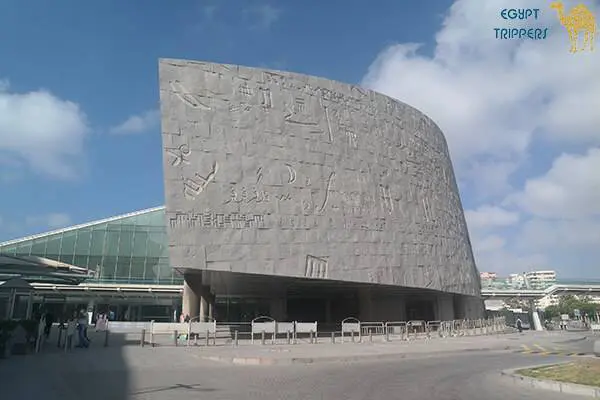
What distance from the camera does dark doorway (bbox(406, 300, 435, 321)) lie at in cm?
3838

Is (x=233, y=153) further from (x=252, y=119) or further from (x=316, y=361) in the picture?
(x=316, y=361)

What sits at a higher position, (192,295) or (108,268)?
(108,268)

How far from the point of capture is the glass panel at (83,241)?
4000 centimetres

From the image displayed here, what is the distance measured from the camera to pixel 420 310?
3941 centimetres

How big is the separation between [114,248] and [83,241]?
2.56m

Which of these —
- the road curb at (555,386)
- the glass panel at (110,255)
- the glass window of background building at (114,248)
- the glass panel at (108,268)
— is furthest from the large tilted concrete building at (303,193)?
the road curb at (555,386)

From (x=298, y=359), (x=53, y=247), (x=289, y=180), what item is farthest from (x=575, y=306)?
(x=298, y=359)

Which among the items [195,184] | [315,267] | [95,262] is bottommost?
[315,267]

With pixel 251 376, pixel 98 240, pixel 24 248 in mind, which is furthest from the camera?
pixel 98 240

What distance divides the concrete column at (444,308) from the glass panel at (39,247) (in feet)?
105

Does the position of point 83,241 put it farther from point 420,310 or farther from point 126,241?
point 420,310

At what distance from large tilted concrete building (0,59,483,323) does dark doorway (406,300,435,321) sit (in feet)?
6.49

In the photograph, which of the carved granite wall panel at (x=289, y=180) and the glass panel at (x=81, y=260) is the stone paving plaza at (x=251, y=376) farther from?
the glass panel at (x=81, y=260)

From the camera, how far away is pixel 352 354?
1470 cm
